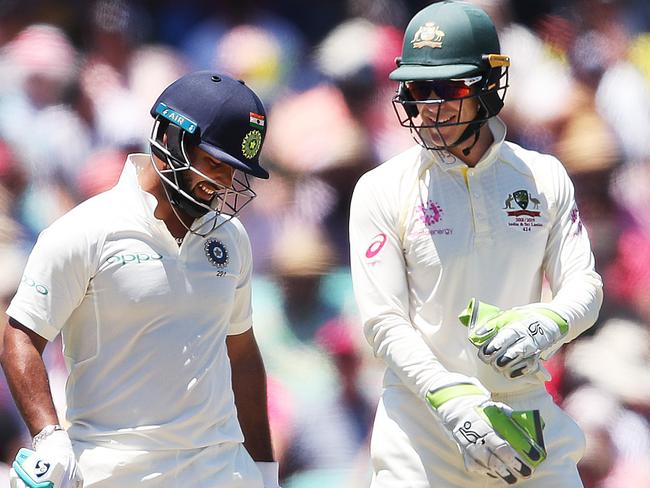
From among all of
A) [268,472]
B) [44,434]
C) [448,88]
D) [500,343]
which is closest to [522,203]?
[448,88]

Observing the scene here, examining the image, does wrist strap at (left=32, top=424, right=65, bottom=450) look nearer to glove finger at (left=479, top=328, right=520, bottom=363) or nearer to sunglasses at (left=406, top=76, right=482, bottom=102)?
glove finger at (left=479, top=328, right=520, bottom=363)

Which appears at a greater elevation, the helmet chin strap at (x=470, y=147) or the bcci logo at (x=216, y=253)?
the helmet chin strap at (x=470, y=147)

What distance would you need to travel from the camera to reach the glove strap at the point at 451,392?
3164 millimetres

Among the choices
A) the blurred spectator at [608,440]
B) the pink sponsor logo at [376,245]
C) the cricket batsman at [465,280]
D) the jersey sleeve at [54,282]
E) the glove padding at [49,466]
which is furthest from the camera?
the blurred spectator at [608,440]

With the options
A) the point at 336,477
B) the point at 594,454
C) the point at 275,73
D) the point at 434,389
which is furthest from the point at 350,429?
the point at 434,389

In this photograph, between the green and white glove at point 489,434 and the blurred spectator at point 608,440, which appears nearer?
the green and white glove at point 489,434

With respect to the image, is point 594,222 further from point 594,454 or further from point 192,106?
point 192,106

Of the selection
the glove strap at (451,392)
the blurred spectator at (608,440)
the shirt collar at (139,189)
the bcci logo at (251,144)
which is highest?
the bcci logo at (251,144)

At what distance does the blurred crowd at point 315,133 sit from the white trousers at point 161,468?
1.42 meters

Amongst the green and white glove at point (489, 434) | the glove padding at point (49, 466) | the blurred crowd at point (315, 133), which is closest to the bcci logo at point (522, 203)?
the green and white glove at point (489, 434)

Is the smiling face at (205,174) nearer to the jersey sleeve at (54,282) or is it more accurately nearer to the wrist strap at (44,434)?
the jersey sleeve at (54,282)

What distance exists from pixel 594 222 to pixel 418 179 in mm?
1464

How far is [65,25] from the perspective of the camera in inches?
194

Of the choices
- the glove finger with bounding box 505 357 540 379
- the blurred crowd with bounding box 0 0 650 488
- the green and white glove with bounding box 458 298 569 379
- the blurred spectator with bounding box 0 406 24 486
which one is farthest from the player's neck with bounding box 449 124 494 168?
the blurred spectator with bounding box 0 406 24 486
